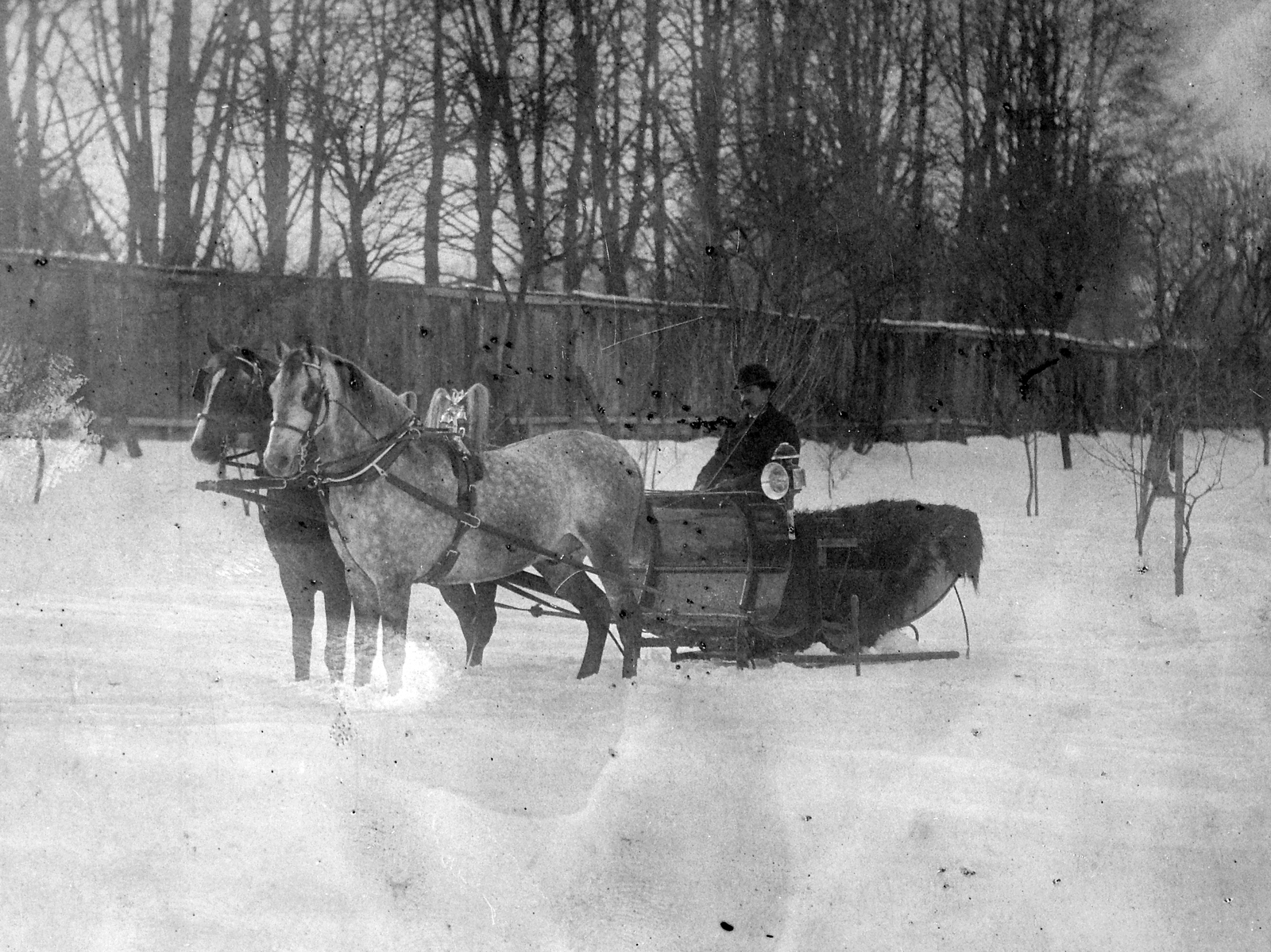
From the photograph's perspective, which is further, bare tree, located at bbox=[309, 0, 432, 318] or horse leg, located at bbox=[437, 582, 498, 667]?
horse leg, located at bbox=[437, 582, 498, 667]

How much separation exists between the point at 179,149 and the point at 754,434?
3041 mm

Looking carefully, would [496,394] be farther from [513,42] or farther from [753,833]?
[753,833]

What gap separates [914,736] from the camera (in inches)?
187

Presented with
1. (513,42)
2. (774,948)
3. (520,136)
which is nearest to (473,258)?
(520,136)

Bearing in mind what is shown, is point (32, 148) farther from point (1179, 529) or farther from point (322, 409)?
point (1179, 529)

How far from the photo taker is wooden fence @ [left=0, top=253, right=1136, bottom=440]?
5.23m

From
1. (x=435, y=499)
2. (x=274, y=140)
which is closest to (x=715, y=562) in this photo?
(x=435, y=499)

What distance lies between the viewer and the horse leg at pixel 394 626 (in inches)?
188

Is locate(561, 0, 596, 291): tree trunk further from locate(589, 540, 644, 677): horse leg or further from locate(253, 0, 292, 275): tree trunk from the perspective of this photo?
locate(589, 540, 644, 677): horse leg

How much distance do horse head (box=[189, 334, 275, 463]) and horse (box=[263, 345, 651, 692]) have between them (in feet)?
0.44

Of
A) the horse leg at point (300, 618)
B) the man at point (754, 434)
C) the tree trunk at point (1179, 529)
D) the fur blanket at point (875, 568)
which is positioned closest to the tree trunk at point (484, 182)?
the man at point (754, 434)

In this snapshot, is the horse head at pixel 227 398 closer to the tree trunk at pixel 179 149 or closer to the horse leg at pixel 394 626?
the tree trunk at pixel 179 149

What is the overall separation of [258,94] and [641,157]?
2.20 meters

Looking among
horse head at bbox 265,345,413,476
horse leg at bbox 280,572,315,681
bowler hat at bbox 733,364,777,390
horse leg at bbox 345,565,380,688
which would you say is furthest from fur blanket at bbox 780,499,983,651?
horse leg at bbox 280,572,315,681
